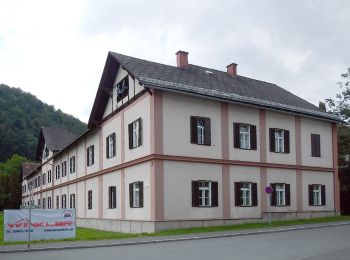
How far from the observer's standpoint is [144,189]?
25.4 m

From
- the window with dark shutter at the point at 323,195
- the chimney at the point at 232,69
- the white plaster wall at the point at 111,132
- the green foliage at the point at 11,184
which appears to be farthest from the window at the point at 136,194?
the green foliage at the point at 11,184

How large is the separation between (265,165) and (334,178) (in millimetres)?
6856

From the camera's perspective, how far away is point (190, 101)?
26.1 meters

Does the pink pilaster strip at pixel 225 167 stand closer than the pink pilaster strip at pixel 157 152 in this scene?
No

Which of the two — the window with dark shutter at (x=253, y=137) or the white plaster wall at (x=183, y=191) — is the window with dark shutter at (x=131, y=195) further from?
the window with dark shutter at (x=253, y=137)

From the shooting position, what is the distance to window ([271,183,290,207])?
1147 inches

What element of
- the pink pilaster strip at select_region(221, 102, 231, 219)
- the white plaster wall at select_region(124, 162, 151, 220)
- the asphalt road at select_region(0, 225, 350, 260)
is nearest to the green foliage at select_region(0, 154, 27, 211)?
the white plaster wall at select_region(124, 162, 151, 220)

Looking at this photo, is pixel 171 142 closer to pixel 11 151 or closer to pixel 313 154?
pixel 313 154

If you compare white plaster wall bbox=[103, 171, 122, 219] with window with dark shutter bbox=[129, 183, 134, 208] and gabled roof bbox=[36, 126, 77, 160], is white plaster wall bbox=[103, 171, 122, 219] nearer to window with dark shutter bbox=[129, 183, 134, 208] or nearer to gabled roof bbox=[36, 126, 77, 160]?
window with dark shutter bbox=[129, 183, 134, 208]

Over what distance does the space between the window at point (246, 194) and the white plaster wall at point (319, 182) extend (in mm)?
4344

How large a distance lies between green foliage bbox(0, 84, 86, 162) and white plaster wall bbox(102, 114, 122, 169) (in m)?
57.8

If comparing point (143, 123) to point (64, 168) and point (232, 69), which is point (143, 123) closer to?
point (232, 69)

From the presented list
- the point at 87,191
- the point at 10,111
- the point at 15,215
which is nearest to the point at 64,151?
the point at 87,191

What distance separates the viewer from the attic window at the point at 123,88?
29.0m
